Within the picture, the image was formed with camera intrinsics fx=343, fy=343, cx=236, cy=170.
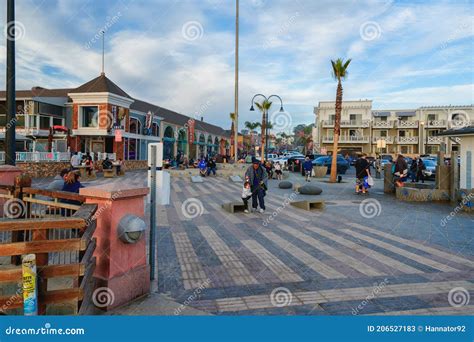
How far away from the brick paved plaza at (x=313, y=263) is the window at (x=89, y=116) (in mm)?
26568

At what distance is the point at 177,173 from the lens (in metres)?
28.6

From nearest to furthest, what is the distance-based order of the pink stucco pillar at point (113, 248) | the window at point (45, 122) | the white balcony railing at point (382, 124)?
the pink stucco pillar at point (113, 248)
the window at point (45, 122)
the white balcony railing at point (382, 124)

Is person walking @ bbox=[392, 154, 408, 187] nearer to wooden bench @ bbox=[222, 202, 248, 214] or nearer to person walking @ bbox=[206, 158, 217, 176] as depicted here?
wooden bench @ bbox=[222, 202, 248, 214]

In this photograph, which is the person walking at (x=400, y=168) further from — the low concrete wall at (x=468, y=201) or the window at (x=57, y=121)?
the window at (x=57, y=121)

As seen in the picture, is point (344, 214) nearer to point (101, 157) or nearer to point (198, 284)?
point (198, 284)

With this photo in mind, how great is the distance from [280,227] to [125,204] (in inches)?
220

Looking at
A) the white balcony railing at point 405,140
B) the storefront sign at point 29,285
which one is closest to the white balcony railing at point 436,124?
the white balcony railing at point 405,140

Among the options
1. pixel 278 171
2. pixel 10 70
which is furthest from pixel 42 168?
pixel 10 70

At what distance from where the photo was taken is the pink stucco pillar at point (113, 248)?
4.25 metres

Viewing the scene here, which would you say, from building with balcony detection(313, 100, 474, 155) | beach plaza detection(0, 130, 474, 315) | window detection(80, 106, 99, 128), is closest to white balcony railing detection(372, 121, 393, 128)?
building with balcony detection(313, 100, 474, 155)

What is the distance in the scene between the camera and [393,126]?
5991cm

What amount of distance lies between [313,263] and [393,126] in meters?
60.4

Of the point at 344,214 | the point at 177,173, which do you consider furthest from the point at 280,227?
the point at 177,173

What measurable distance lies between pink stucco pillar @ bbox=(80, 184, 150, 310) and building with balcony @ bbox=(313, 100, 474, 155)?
5911 cm
